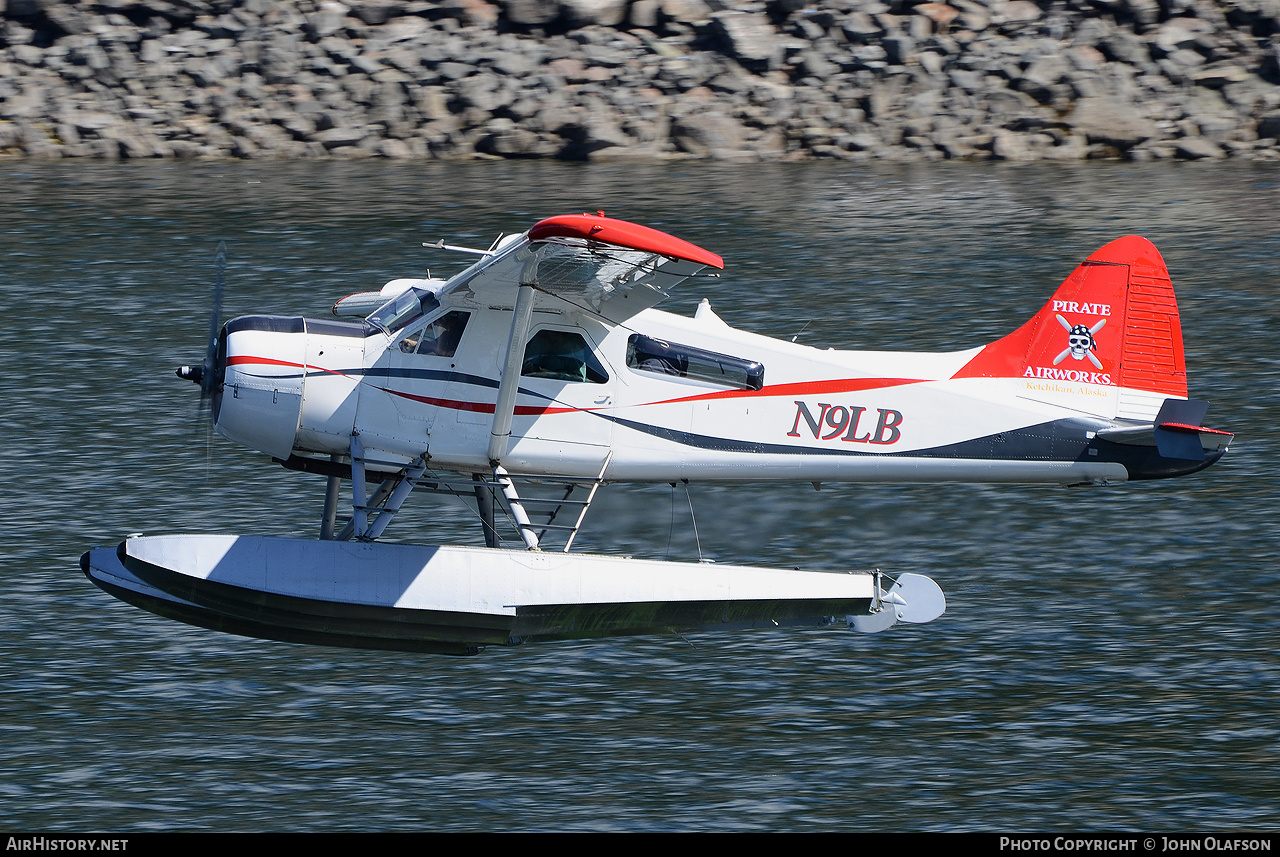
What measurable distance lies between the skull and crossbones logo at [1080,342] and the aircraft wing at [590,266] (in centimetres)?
317

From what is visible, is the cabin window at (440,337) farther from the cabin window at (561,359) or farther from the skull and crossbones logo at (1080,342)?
the skull and crossbones logo at (1080,342)

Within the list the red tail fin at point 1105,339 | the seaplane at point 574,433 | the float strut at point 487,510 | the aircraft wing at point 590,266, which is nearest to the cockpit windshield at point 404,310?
the seaplane at point 574,433

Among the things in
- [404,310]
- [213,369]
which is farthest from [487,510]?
[213,369]

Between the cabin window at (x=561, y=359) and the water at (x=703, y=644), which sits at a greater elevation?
the cabin window at (x=561, y=359)

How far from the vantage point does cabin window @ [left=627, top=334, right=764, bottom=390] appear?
11.9 meters

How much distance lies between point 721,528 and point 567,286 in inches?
181

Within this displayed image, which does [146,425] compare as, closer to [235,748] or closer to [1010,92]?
[235,748]

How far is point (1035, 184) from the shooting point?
27281 millimetres

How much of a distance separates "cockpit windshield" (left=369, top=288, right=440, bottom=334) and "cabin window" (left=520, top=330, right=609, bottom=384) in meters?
0.78

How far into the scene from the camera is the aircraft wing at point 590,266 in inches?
391

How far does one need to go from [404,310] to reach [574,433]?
1511 millimetres

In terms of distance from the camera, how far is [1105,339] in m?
12.6

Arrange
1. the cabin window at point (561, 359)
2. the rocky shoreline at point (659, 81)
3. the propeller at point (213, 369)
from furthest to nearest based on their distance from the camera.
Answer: the rocky shoreline at point (659, 81) → the cabin window at point (561, 359) → the propeller at point (213, 369)

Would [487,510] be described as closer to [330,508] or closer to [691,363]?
[330,508]
